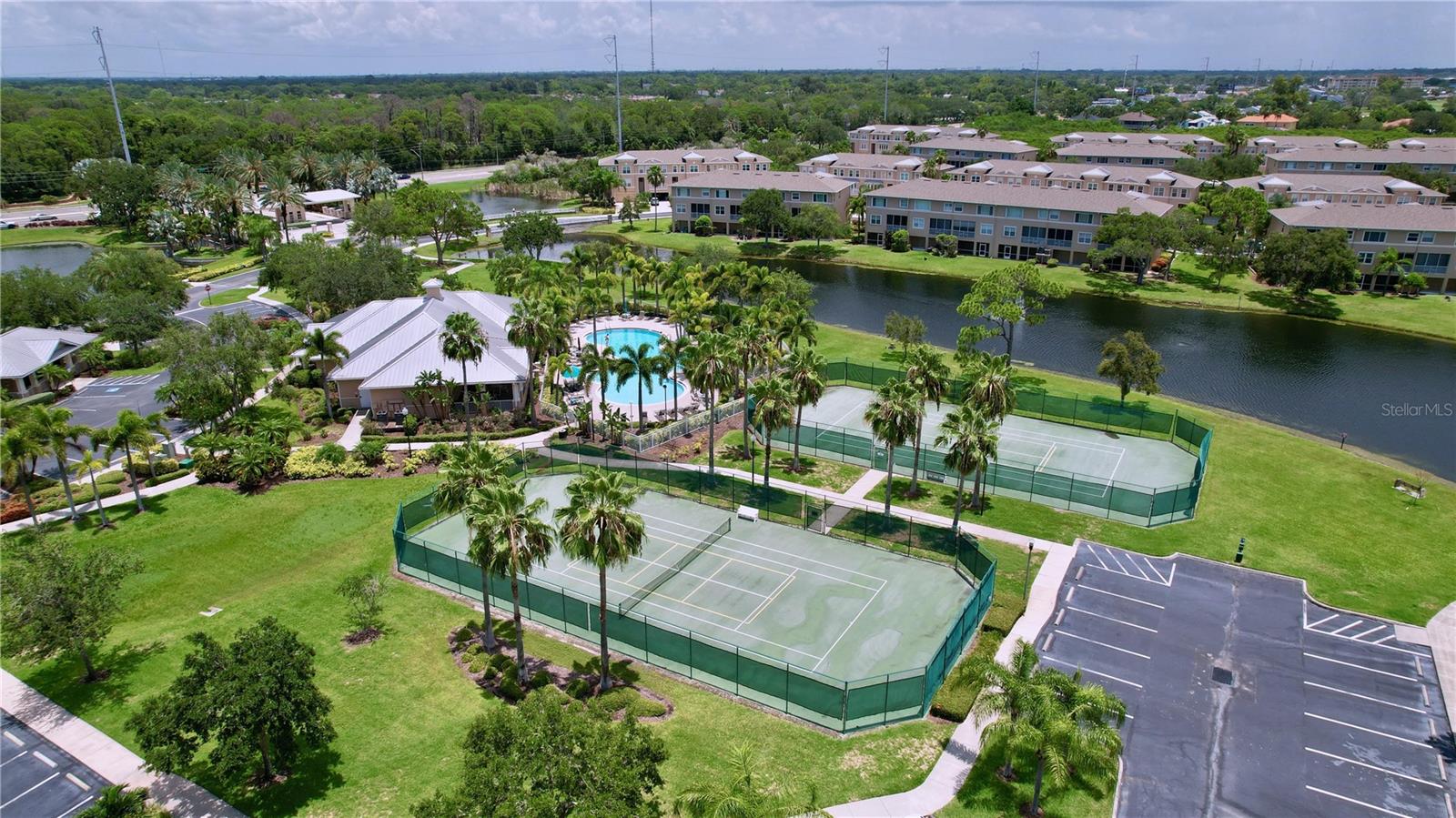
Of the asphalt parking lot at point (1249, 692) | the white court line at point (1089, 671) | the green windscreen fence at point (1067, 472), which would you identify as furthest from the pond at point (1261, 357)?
the white court line at point (1089, 671)

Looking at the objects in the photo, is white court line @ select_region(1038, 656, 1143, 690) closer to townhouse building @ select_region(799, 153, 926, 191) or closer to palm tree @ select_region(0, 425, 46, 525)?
palm tree @ select_region(0, 425, 46, 525)

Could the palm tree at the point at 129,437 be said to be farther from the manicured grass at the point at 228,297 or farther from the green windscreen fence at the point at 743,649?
the manicured grass at the point at 228,297

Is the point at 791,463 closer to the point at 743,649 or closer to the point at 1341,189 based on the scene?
the point at 743,649

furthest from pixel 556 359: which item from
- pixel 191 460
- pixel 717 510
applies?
pixel 191 460

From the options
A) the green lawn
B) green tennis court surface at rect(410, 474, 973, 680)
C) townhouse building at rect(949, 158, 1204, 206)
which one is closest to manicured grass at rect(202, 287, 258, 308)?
the green lawn

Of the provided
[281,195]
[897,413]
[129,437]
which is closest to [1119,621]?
[897,413]

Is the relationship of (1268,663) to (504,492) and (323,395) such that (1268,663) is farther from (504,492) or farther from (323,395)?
(323,395)
